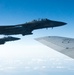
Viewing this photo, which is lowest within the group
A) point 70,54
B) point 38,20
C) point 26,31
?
point 70,54

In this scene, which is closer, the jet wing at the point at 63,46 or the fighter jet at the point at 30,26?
the jet wing at the point at 63,46

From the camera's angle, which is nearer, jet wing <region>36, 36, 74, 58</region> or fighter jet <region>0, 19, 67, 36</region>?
jet wing <region>36, 36, 74, 58</region>

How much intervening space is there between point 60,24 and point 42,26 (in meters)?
4.38

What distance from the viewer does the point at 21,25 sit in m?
43.2

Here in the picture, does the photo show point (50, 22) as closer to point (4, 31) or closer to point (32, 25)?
point (32, 25)

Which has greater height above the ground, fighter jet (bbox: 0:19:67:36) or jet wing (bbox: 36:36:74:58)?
fighter jet (bbox: 0:19:67:36)

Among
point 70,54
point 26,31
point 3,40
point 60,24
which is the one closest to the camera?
point 70,54

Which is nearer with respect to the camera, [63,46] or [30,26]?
[63,46]

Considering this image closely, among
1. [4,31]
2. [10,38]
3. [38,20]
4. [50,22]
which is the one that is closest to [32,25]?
[38,20]

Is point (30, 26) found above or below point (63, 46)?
above

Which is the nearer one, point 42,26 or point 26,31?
point 26,31

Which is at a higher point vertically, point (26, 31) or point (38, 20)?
point (38, 20)

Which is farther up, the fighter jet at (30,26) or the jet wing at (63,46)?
the fighter jet at (30,26)

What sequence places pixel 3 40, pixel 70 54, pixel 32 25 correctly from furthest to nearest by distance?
1. pixel 3 40
2. pixel 32 25
3. pixel 70 54
